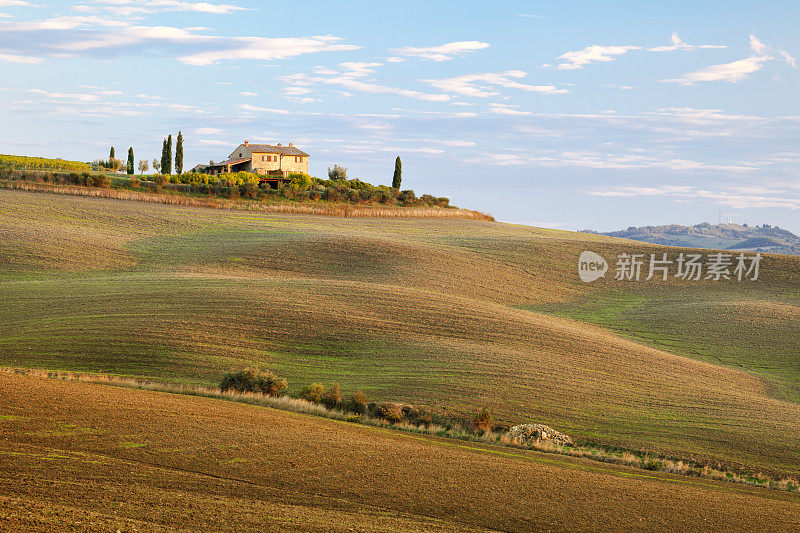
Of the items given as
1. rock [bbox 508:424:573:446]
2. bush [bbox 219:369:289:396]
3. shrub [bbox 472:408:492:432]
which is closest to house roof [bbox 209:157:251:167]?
bush [bbox 219:369:289:396]

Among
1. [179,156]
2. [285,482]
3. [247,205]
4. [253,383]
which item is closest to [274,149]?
[179,156]

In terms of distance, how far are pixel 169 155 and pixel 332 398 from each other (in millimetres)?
81175

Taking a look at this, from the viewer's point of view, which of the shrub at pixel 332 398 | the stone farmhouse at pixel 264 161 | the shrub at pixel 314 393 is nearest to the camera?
the shrub at pixel 332 398

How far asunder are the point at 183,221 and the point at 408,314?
36.6m

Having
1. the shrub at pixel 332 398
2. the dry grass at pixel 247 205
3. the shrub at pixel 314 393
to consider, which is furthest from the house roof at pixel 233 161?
the shrub at pixel 332 398

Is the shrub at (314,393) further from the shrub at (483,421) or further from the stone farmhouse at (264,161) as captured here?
the stone farmhouse at (264,161)

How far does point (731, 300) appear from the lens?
53188 mm

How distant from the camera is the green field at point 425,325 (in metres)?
26.0

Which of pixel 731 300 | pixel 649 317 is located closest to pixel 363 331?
pixel 649 317

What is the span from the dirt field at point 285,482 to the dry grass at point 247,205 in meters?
61.4

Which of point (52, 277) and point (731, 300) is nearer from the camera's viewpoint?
point (52, 277)

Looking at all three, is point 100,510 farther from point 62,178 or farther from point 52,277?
point 62,178

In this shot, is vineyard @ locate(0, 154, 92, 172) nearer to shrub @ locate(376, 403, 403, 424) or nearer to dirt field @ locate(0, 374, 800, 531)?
shrub @ locate(376, 403, 403, 424)

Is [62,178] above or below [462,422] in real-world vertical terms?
above
